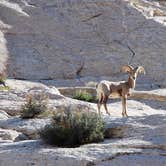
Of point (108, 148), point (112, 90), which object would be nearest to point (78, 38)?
point (112, 90)

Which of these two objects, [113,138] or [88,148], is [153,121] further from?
[88,148]

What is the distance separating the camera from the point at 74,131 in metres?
12.8

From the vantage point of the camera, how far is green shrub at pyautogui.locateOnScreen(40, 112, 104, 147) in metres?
12.8

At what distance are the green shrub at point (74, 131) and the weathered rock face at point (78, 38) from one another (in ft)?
58.8

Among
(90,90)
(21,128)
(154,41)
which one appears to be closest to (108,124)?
(21,128)

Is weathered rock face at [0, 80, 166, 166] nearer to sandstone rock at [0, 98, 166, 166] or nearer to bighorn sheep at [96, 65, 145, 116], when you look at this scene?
sandstone rock at [0, 98, 166, 166]

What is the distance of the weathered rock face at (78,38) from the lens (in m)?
32.2

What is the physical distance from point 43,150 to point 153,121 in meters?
2.66

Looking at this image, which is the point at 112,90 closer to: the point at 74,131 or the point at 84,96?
the point at 84,96

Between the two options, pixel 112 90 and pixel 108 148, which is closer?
pixel 108 148

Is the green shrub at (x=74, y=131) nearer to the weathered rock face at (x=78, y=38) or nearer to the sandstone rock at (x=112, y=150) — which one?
the sandstone rock at (x=112, y=150)

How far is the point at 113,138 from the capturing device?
43.1ft

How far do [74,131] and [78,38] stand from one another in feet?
71.7

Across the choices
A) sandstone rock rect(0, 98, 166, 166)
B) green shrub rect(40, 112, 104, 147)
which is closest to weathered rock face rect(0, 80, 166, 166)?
sandstone rock rect(0, 98, 166, 166)
